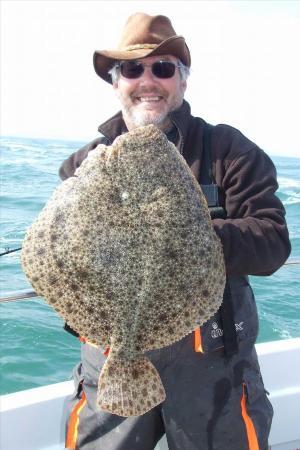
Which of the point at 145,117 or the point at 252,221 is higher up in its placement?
the point at 145,117

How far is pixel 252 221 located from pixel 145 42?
1375 mm

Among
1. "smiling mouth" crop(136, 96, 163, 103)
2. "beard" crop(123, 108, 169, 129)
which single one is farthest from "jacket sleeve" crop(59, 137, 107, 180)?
"smiling mouth" crop(136, 96, 163, 103)

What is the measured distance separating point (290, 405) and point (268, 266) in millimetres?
2214

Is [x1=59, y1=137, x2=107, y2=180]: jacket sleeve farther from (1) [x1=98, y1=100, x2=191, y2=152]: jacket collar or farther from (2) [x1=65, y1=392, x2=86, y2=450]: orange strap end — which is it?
(2) [x1=65, y1=392, x2=86, y2=450]: orange strap end

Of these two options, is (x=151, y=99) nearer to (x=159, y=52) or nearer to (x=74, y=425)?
(x=159, y=52)

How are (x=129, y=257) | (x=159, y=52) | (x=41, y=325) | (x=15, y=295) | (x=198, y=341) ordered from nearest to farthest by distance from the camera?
(x=129, y=257) → (x=198, y=341) → (x=159, y=52) → (x=15, y=295) → (x=41, y=325)

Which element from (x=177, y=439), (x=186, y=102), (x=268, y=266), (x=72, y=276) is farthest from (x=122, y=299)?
(x=186, y=102)

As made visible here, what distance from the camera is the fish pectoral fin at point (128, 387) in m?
1.89

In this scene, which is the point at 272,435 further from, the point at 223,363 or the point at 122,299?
the point at 122,299

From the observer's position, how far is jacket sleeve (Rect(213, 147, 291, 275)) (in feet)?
6.98

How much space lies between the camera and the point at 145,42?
279cm

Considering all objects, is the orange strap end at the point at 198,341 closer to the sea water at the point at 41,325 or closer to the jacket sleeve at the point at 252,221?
the jacket sleeve at the point at 252,221

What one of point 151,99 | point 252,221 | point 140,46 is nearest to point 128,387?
point 252,221

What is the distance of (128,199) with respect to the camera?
1.86m
